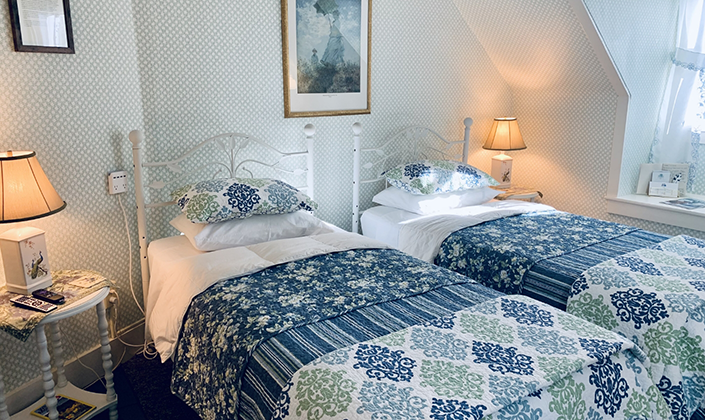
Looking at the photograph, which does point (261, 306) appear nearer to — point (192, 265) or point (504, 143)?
point (192, 265)

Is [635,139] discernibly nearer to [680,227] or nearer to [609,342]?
[680,227]

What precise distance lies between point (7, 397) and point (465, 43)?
356 cm

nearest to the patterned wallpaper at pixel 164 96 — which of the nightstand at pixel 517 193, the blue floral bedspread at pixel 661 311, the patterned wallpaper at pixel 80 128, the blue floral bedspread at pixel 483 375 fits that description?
the patterned wallpaper at pixel 80 128

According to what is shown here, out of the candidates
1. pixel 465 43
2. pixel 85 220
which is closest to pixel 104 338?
pixel 85 220

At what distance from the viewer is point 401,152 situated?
3.84 m

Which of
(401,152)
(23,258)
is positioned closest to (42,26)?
(23,258)

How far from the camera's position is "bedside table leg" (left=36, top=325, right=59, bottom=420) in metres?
1.91

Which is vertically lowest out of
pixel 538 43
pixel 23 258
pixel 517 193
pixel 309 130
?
pixel 517 193

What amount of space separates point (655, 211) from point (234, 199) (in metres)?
2.80

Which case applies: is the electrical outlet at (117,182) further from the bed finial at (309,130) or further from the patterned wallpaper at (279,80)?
the bed finial at (309,130)

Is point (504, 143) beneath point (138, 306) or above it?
above

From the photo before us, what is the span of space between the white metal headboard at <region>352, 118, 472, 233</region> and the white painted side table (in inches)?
71.0

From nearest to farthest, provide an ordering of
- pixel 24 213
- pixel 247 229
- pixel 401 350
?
pixel 401 350, pixel 24 213, pixel 247 229

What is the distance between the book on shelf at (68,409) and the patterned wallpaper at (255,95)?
0.57ft
